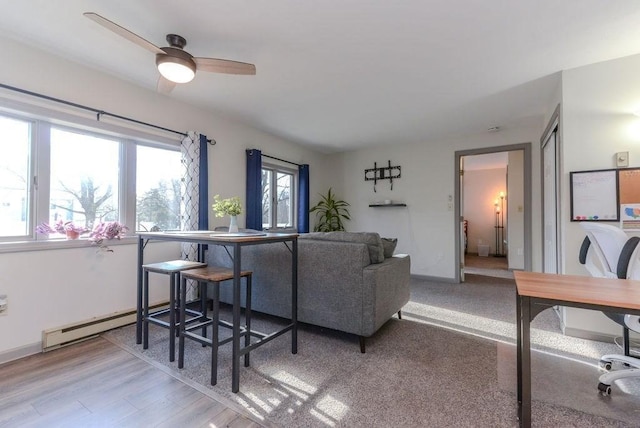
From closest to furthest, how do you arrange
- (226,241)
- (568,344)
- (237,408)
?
(237,408)
(226,241)
(568,344)

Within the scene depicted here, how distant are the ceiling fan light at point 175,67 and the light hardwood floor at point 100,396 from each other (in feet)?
6.96

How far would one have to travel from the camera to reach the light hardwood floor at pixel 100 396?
1.48 metres

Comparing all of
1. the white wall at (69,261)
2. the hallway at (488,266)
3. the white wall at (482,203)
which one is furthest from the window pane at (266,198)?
the white wall at (482,203)

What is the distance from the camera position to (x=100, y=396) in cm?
168

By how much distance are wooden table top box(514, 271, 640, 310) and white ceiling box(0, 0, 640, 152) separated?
1.72 meters

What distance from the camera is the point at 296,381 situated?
6.02 feet

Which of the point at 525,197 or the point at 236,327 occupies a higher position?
the point at 525,197

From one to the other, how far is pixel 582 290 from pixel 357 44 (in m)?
2.13

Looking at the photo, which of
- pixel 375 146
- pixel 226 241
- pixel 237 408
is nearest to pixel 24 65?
pixel 226 241

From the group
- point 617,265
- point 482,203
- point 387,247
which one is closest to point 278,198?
point 387,247

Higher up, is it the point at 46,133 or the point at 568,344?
the point at 46,133

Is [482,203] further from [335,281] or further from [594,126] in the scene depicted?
[335,281]

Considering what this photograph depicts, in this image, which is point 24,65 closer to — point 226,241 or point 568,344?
point 226,241

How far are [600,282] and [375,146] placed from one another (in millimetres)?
4347
